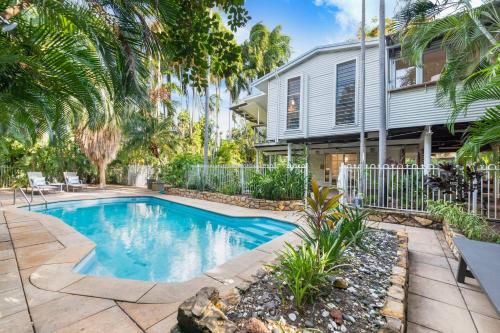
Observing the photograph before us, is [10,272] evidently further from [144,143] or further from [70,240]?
[144,143]

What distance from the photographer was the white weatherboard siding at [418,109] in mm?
7934

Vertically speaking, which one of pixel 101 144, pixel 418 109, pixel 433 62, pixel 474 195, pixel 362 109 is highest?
pixel 433 62

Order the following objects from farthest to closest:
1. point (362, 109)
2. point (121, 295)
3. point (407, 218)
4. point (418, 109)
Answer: point (362, 109), point (418, 109), point (407, 218), point (121, 295)

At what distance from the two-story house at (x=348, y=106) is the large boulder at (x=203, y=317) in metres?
9.63

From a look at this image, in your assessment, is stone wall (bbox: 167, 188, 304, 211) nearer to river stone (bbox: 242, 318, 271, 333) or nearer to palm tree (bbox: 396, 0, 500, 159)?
palm tree (bbox: 396, 0, 500, 159)

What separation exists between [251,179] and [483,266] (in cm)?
779

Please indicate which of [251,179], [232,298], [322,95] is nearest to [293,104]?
[322,95]

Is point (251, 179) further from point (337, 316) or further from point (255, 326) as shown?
point (255, 326)

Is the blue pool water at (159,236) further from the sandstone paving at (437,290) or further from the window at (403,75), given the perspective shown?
the window at (403,75)

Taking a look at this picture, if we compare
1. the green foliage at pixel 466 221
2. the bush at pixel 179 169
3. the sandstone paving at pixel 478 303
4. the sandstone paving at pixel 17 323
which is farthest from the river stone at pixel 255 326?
the bush at pixel 179 169

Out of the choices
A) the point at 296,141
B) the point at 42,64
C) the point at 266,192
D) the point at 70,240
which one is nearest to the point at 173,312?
the point at 42,64

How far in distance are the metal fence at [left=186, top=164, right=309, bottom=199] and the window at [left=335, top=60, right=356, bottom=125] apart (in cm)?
376

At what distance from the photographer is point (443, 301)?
2.91 m

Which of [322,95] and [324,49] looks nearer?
[324,49]
